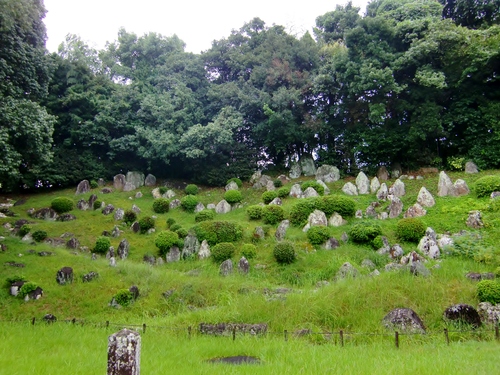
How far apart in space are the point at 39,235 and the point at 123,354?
16.9m

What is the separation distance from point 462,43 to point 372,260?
13763mm

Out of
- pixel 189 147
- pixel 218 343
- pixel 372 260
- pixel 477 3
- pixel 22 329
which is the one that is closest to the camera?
pixel 218 343

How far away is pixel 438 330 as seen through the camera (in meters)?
8.48

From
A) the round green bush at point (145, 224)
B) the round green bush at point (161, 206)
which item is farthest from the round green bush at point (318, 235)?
the round green bush at point (161, 206)

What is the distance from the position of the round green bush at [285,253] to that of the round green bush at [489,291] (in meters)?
6.62

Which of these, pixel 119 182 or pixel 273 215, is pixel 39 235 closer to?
pixel 119 182

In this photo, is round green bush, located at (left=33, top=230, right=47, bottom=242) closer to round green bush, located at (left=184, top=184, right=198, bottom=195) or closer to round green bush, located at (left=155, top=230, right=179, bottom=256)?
round green bush, located at (left=155, top=230, right=179, bottom=256)

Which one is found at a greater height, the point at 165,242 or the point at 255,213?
the point at 255,213

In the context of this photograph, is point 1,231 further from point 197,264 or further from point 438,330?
point 438,330

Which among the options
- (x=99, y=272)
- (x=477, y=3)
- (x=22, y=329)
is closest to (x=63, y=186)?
(x=99, y=272)

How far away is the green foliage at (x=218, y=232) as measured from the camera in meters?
16.8

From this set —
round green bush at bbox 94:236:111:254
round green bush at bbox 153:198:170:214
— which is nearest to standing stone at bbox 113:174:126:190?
round green bush at bbox 153:198:170:214

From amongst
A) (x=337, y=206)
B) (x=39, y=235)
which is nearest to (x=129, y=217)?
(x=39, y=235)

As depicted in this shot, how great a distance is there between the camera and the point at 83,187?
82.5ft
